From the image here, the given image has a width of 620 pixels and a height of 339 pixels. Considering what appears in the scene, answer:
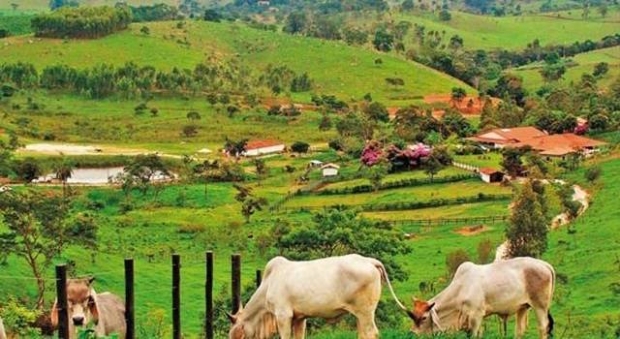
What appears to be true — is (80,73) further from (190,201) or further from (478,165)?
(478,165)

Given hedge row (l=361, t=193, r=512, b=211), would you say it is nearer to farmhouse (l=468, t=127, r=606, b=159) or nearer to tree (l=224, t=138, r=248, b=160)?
farmhouse (l=468, t=127, r=606, b=159)

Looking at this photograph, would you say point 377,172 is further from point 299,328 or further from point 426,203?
point 299,328

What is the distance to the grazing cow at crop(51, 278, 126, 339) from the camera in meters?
13.8

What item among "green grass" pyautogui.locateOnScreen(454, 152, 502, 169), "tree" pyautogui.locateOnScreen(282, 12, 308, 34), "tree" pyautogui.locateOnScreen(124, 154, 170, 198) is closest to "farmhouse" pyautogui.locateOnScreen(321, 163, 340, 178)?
"green grass" pyautogui.locateOnScreen(454, 152, 502, 169)

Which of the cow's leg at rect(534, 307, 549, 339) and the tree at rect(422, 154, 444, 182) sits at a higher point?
the cow's leg at rect(534, 307, 549, 339)

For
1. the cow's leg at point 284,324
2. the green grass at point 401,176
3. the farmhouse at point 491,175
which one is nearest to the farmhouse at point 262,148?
the green grass at point 401,176

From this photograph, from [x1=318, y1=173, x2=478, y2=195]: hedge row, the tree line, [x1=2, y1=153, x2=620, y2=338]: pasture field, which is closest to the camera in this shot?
[x1=2, y1=153, x2=620, y2=338]: pasture field

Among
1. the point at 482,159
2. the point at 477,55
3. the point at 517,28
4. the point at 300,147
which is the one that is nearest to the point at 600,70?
the point at 477,55

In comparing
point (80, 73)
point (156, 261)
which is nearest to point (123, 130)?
point (80, 73)

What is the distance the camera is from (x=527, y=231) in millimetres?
43500

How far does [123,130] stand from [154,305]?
64.0m

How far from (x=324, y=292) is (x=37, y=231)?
30.0 m

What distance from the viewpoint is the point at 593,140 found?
256ft

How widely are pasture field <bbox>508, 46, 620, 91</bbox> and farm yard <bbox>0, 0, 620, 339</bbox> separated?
59 centimetres
